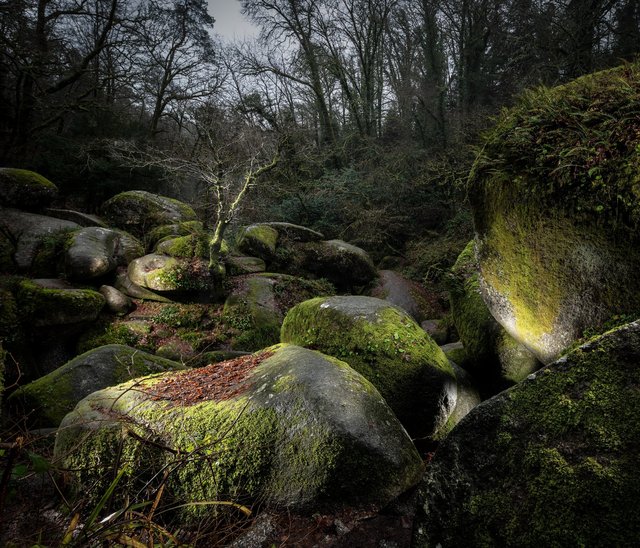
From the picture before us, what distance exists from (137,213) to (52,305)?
6.38 metres

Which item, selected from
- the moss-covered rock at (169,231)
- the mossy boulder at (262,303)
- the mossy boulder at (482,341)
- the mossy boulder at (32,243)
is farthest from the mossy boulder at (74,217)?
the mossy boulder at (482,341)

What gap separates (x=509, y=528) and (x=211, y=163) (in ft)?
35.9

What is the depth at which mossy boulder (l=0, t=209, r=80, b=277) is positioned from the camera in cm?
1014

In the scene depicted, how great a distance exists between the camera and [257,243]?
12930mm

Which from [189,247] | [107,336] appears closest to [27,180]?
[189,247]

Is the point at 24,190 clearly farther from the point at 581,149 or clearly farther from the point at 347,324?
the point at 581,149

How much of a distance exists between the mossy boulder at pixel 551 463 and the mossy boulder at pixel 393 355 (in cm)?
274

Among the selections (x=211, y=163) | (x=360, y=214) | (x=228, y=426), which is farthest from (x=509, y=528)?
(x=360, y=214)

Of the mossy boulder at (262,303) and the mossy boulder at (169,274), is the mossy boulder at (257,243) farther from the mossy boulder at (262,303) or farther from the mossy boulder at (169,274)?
the mossy boulder at (169,274)

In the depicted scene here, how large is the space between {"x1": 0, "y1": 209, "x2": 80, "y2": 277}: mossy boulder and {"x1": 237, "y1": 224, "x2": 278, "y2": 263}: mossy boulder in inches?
221

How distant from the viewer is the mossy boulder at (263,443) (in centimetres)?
230

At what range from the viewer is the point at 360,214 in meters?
13.8

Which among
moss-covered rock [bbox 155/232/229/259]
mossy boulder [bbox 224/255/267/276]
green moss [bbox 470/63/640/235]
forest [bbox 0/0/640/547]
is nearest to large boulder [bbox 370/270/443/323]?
forest [bbox 0/0/640/547]

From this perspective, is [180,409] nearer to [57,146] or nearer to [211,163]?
[211,163]
